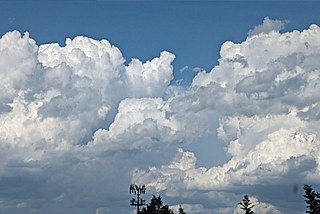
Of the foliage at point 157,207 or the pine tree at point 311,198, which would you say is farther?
the foliage at point 157,207

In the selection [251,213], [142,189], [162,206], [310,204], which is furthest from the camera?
[162,206]

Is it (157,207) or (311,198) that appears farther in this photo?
(157,207)

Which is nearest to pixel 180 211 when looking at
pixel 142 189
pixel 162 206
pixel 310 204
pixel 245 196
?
pixel 162 206

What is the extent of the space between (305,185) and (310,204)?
328 centimetres

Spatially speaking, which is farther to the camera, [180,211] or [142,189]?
[180,211]

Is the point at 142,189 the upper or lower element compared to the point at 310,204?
upper

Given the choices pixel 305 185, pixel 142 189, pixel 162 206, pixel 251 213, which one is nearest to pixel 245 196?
pixel 251 213

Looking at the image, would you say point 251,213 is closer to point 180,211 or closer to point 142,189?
point 142,189

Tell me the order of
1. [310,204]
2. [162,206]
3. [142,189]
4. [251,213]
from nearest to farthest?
[310,204]
[251,213]
[142,189]
[162,206]

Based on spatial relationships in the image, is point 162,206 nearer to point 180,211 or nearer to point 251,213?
point 180,211

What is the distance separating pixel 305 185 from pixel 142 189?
47898 millimetres

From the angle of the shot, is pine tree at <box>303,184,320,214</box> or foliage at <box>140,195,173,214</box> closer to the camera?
pine tree at <box>303,184,320,214</box>

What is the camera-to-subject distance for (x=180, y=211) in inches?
5477

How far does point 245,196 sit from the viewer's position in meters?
101
